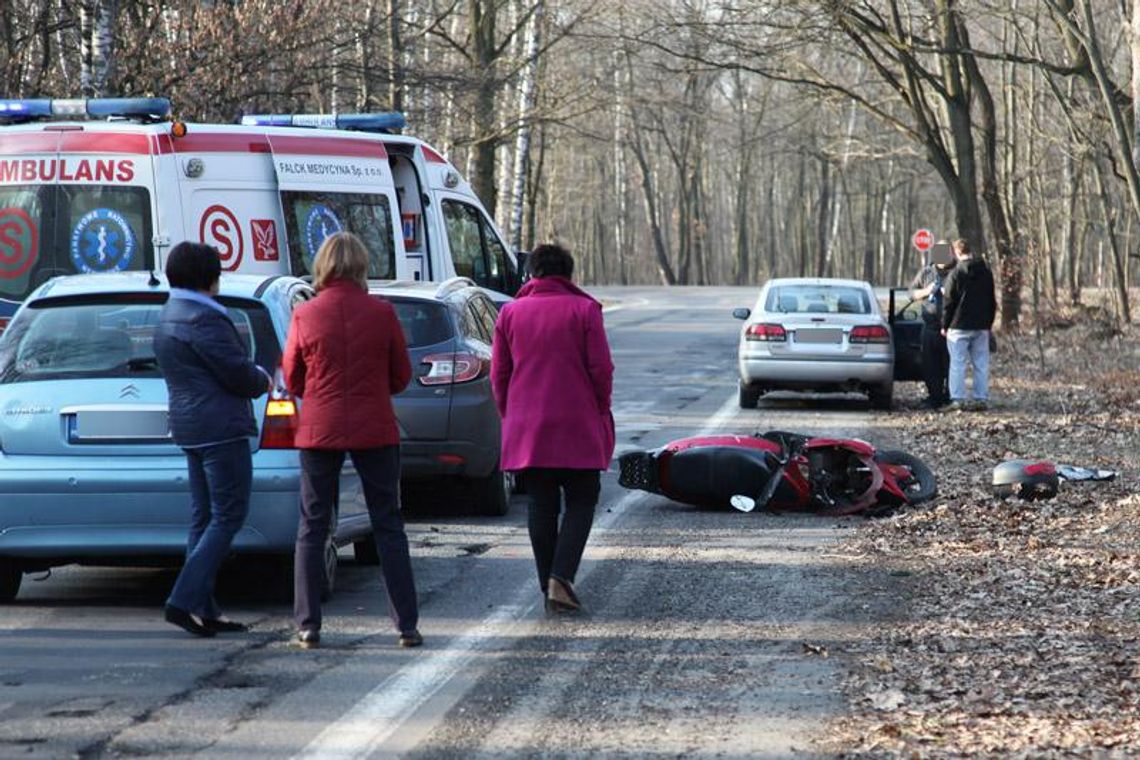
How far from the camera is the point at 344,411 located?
7.35 m

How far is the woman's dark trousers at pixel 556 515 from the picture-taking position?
829 cm

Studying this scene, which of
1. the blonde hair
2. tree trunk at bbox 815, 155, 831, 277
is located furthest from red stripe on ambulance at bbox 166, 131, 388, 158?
tree trunk at bbox 815, 155, 831, 277

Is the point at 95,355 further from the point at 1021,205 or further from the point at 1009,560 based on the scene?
the point at 1021,205

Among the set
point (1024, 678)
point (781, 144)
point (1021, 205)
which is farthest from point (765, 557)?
point (781, 144)

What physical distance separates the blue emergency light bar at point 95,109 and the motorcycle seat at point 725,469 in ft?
17.1

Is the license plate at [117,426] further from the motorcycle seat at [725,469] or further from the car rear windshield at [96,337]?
the motorcycle seat at [725,469]

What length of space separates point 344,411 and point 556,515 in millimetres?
1654

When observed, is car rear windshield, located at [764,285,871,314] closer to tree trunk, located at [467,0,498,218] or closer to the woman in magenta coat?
the woman in magenta coat

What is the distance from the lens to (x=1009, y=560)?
970 centimetres

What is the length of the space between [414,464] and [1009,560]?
393cm

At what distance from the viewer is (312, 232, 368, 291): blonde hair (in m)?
7.43

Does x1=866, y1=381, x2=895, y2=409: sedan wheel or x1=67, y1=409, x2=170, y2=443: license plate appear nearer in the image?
x1=67, y1=409, x2=170, y2=443: license plate

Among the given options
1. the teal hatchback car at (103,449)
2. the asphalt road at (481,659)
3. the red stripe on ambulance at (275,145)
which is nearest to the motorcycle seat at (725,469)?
the asphalt road at (481,659)

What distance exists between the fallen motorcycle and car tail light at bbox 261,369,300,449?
419 centimetres
